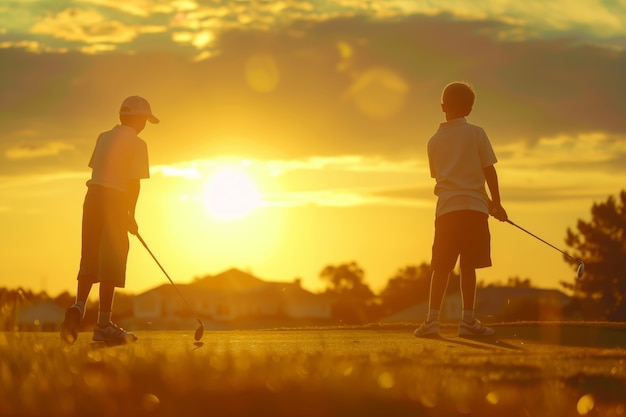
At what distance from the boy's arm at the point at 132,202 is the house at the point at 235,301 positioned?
87.3m

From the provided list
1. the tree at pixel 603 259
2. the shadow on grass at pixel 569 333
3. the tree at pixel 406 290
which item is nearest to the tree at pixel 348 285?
the tree at pixel 406 290

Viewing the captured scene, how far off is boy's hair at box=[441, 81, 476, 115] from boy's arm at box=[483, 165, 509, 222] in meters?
0.70

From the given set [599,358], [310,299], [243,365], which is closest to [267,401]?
[243,365]

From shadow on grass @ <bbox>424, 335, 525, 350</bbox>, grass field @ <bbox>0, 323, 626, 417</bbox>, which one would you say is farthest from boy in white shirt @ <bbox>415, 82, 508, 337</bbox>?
grass field @ <bbox>0, 323, 626, 417</bbox>

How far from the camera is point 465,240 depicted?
436 inches

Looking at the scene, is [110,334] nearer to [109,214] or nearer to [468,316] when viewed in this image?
[109,214]

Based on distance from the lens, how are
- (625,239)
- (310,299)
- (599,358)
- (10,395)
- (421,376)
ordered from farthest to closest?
(310,299), (625,239), (599,358), (421,376), (10,395)

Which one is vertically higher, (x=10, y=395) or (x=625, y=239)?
(x=625, y=239)

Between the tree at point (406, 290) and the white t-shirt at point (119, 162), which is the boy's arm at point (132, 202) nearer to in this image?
the white t-shirt at point (119, 162)

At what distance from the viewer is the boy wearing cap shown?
10.8 meters

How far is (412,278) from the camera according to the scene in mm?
134000

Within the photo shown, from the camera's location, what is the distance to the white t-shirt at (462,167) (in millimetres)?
11070

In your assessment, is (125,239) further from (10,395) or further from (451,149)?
(10,395)

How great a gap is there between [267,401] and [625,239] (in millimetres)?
89468
